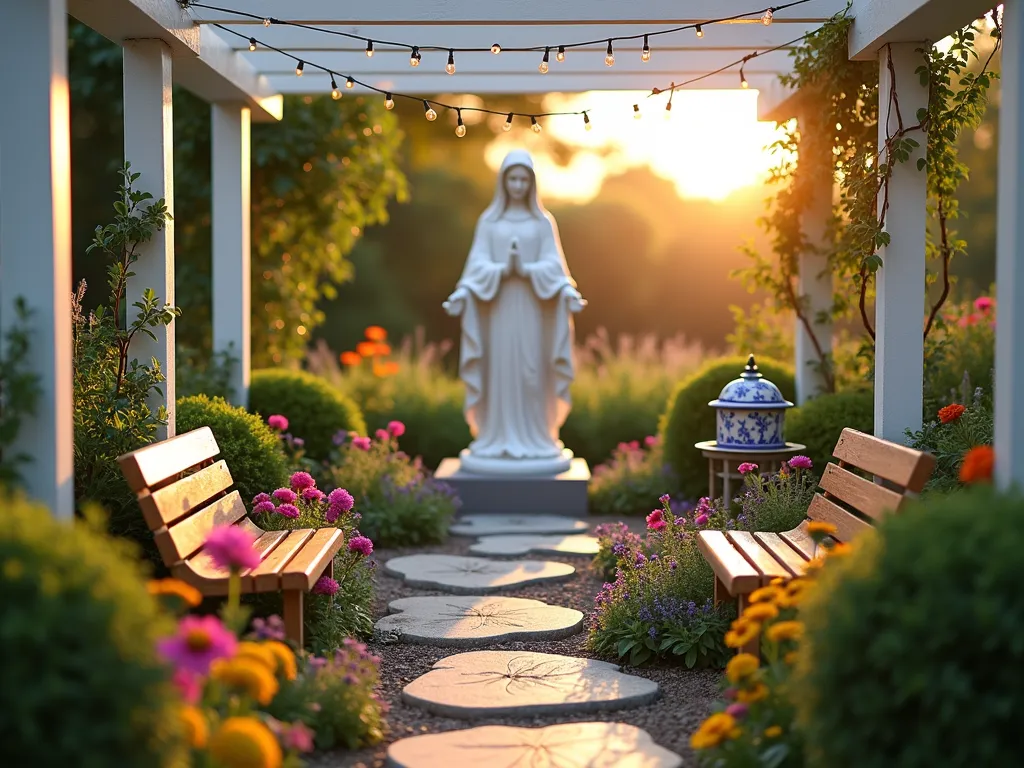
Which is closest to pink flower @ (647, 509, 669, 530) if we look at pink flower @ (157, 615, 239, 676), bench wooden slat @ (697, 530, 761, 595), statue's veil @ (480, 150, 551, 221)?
bench wooden slat @ (697, 530, 761, 595)

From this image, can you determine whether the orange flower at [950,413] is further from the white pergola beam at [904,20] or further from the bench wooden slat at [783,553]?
the white pergola beam at [904,20]

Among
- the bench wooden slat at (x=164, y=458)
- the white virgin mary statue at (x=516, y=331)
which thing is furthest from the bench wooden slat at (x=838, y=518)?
the white virgin mary statue at (x=516, y=331)

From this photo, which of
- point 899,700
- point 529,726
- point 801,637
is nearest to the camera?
point 899,700

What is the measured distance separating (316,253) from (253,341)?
119cm

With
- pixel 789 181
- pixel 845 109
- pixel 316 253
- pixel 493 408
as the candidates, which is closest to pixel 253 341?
pixel 316 253

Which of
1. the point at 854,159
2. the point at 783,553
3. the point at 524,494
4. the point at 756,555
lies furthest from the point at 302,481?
the point at 524,494

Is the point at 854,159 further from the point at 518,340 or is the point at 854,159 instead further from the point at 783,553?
the point at 518,340

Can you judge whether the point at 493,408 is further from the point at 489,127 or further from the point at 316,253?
the point at 489,127

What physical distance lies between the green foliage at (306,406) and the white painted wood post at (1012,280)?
17.7 feet

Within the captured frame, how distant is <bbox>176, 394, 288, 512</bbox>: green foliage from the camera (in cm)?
555

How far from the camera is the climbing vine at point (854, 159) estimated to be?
524 cm

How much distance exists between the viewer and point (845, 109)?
20.4ft

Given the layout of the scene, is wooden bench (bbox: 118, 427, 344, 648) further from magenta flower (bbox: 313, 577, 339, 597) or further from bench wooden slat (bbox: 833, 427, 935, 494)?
bench wooden slat (bbox: 833, 427, 935, 494)

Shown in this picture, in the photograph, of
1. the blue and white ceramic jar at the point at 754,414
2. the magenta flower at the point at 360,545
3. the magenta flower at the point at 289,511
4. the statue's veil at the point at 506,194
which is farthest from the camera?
the statue's veil at the point at 506,194
